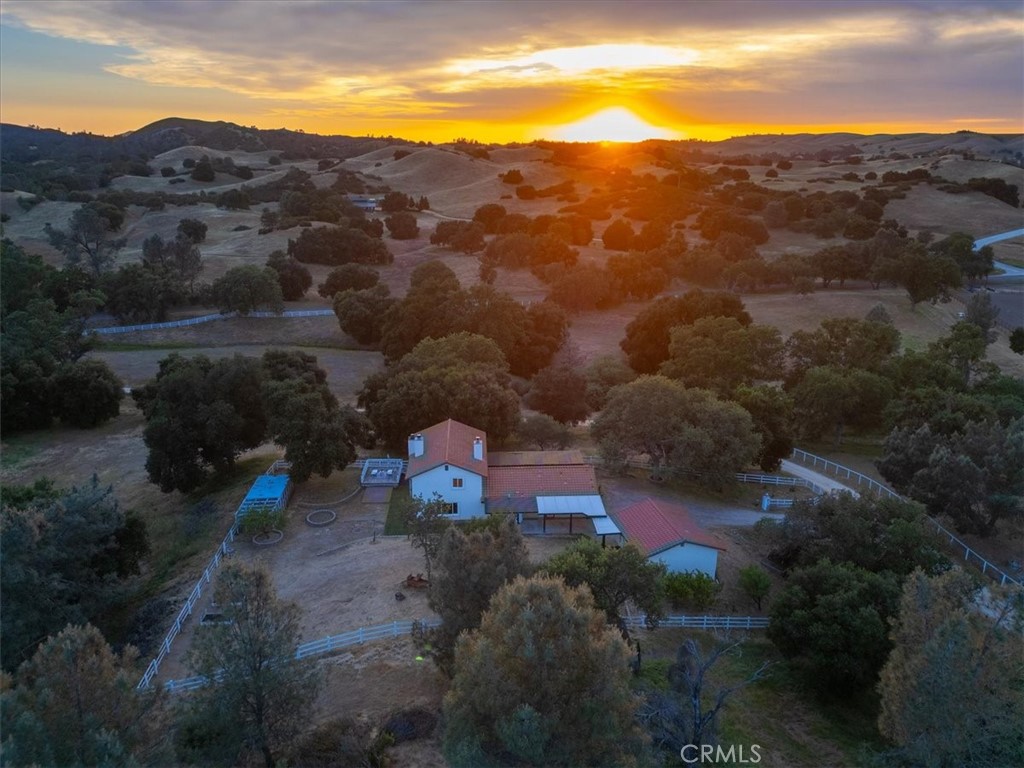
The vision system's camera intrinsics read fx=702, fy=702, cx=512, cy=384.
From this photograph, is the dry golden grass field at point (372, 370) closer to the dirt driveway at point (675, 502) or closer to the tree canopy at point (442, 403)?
the dirt driveway at point (675, 502)

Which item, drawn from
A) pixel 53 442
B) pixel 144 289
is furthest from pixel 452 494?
pixel 144 289

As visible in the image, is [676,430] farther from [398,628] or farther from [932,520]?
[398,628]

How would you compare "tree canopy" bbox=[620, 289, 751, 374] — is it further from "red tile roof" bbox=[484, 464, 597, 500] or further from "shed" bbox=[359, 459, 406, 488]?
"shed" bbox=[359, 459, 406, 488]

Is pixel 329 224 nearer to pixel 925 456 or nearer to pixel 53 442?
pixel 53 442

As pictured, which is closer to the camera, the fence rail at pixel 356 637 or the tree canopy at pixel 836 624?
the tree canopy at pixel 836 624

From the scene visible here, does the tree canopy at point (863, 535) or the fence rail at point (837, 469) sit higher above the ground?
the tree canopy at point (863, 535)

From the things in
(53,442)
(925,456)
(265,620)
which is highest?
(265,620)

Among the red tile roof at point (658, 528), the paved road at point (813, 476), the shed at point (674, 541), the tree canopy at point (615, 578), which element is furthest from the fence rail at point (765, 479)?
the tree canopy at point (615, 578)
